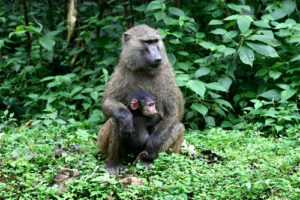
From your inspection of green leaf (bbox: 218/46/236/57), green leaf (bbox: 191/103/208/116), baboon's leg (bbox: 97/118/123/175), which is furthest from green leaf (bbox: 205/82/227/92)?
baboon's leg (bbox: 97/118/123/175)

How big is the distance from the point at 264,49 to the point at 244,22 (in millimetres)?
500

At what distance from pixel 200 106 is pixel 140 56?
68.7 inches

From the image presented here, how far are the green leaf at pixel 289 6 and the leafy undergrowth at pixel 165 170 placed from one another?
235 cm

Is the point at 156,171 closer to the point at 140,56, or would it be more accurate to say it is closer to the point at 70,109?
the point at 140,56

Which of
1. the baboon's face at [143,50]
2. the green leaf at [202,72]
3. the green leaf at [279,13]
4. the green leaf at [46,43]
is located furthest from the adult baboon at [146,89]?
the green leaf at [279,13]

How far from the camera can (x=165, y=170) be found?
178 inches

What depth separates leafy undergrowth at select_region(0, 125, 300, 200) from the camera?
397cm

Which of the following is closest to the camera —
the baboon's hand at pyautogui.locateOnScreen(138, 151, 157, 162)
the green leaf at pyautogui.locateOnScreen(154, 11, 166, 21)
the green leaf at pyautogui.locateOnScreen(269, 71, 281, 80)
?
the baboon's hand at pyautogui.locateOnScreen(138, 151, 157, 162)

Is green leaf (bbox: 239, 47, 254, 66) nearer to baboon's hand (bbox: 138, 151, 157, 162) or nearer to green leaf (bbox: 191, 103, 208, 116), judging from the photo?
green leaf (bbox: 191, 103, 208, 116)

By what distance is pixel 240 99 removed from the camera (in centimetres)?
703

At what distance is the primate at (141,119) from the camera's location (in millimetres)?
4801

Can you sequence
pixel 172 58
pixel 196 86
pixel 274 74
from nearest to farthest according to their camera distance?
pixel 196 86 → pixel 274 74 → pixel 172 58

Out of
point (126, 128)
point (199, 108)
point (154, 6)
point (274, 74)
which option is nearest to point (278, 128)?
point (274, 74)

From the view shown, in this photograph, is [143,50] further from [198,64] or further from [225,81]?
[198,64]
